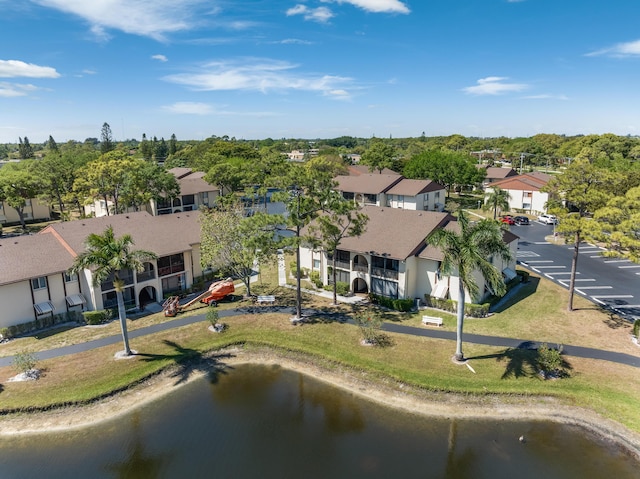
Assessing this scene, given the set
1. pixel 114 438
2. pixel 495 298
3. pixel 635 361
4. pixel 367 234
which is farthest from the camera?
pixel 367 234

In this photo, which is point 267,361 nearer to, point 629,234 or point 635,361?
point 635,361

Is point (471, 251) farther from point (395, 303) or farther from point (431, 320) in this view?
point (395, 303)

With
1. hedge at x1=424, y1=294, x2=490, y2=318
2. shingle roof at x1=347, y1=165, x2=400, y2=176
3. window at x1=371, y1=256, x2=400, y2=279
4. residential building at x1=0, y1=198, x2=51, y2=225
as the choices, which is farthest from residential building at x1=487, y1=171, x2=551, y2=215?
residential building at x1=0, y1=198, x2=51, y2=225

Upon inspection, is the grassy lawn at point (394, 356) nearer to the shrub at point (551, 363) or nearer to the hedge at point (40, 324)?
the shrub at point (551, 363)

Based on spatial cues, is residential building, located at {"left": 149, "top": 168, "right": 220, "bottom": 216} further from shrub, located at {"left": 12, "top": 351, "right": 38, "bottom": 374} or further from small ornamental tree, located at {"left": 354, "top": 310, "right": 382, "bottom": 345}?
small ornamental tree, located at {"left": 354, "top": 310, "right": 382, "bottom": 345}

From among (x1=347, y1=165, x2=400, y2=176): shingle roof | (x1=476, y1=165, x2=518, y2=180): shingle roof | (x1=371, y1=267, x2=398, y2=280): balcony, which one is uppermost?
(x1=347, y1=165, x2=400, y2=176): shingle roof

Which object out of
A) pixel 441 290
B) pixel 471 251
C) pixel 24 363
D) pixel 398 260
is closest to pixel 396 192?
pixel 398 260

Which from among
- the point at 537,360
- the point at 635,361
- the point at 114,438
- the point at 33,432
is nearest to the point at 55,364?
the point at 33,432
